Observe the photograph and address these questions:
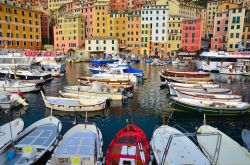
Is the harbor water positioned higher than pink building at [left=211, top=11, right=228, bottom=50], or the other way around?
pink building at [left=211, top=11, right=228, bottom=50]

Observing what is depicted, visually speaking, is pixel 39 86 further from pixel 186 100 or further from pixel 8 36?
pixel 8 36

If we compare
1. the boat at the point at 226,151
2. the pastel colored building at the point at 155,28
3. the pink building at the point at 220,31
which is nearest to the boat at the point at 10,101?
the boat at the point at 226,151

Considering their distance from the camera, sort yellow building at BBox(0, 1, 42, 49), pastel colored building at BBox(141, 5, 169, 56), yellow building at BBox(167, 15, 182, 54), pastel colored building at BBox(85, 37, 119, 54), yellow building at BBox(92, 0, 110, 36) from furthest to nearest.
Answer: yellow building at BBox(92, 0, 110, 36)
pastel colored building at BBox(85, 37, 119, 54)
pastel colored building at BBox(141, 5, 169, 56)
yellow building at BBox(167, 15, 182, 54)
yellow building at BBox(0, 1, 42, 49)

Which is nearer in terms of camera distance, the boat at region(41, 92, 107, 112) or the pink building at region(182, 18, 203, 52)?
the boat at region(41, 92, 107, 112)

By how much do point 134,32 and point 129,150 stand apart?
92.5 metres

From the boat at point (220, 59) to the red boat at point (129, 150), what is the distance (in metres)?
51.1

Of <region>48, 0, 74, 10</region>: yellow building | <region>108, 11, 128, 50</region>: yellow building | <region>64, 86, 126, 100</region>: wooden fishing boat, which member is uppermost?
<region>48, 0, 74, 10</region>: yellow building

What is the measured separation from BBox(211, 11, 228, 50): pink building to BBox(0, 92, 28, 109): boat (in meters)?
76.3

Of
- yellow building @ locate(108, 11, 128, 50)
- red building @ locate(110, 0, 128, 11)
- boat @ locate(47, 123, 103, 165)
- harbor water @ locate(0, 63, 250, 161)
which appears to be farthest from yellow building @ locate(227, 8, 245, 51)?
boat @ locate(47, 123, 103, 165)

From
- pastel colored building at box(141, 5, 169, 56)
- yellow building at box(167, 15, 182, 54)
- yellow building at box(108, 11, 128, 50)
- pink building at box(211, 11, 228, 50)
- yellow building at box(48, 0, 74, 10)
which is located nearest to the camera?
pink building at box(211, 11, 228, 50)

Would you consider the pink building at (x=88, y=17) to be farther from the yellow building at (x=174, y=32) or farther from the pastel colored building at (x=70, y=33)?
the yellow building at (x=174, y=32)

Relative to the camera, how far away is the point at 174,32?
96.9 meters

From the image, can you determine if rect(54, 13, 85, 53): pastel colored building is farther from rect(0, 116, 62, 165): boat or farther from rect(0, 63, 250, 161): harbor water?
rect(0, 116, 62, 165): boat

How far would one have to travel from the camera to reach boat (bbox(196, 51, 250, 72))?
59.4 metres
